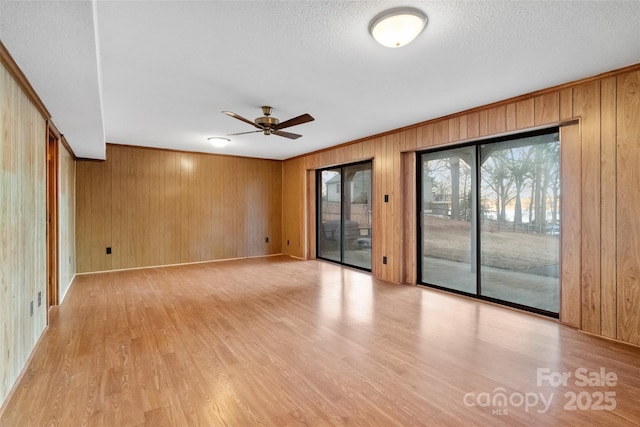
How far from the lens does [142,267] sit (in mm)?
5988

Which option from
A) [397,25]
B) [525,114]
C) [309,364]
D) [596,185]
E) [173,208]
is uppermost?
[397,25]

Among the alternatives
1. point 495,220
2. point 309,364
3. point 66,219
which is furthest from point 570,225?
point 66,219

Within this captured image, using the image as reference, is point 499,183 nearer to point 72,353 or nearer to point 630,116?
point 630,116

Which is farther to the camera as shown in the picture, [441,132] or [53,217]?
[441,132]

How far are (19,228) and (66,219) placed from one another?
2624 mm

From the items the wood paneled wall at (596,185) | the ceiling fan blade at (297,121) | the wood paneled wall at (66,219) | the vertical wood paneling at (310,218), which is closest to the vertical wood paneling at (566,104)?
the wood paneled wall at (596,185)

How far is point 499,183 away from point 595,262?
1.27 metres

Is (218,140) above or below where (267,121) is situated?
above

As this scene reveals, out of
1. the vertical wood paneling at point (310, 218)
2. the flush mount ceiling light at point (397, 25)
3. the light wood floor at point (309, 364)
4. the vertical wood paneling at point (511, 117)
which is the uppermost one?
the flush mount ceiling light at point (397, 25)

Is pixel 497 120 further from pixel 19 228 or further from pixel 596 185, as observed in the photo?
pixel 19 228

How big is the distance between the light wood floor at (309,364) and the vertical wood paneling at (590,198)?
29cm

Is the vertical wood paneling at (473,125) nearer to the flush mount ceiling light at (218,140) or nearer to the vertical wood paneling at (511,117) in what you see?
the vertical wood paneling at (511,117)

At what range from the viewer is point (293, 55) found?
2.42 m

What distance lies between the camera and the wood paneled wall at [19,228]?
6.50 feet
